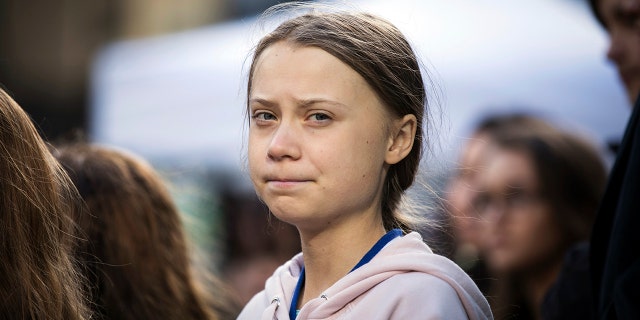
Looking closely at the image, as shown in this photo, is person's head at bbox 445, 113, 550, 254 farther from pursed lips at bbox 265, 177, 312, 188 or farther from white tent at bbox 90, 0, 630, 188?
pursed lips at bbox 265, 177, 312, 188

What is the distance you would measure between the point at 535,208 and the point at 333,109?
2.23 metres

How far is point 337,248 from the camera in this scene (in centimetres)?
220

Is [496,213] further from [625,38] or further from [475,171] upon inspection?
[625,38]

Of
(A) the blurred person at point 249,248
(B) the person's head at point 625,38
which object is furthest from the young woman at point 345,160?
(A) the blurred person at point 249,248

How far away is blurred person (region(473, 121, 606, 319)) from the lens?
13.3 ft

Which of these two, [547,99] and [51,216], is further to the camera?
[547,99]

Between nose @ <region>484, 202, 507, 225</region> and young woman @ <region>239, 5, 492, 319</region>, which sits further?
nose @ <region>484, 202, 507, 225</region>

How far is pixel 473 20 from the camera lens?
614 centimetres

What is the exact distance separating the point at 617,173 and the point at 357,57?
79 cm

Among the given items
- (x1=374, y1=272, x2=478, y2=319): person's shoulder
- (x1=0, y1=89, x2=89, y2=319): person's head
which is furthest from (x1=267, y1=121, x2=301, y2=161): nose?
(x1=0, y1=89, x2=89, y2=319): person's head

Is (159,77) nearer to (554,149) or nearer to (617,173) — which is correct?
(554,149)

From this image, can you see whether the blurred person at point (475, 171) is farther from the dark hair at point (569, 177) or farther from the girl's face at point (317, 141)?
the girl's face at point (317, 141)

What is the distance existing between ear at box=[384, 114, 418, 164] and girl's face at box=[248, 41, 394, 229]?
2 centimetres

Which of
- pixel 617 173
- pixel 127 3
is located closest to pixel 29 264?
pixel 617 173
